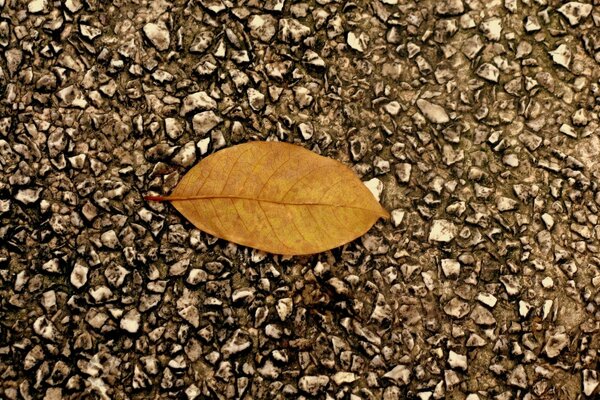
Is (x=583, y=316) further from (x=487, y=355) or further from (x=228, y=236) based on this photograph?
(x=228, y=236)

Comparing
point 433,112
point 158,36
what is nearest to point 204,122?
point 158,36

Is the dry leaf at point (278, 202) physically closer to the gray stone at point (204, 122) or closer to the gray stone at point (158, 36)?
the gray stone at point (204, 122)

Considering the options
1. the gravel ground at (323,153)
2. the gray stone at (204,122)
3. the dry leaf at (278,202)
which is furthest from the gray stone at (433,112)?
the gray stone at (204,122)

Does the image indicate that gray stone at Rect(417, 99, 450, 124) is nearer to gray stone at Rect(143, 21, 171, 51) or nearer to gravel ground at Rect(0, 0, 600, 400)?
gravel ground at Rect(0, 0, 600, 400)

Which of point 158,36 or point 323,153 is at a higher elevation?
point 158,36

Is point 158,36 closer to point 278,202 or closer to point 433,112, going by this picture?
point 278,202

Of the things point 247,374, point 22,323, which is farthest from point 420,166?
point 22,323
